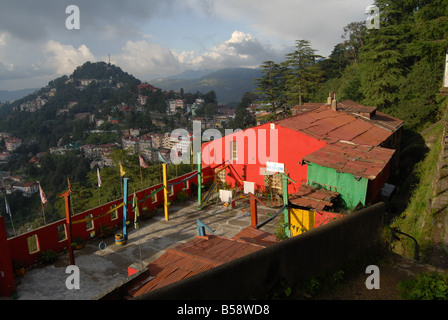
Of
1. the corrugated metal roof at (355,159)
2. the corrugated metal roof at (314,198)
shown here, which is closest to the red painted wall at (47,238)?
the corrugated metal roof at (314,198)

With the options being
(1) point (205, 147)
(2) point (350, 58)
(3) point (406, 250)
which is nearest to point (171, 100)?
(2) point (350, 58)

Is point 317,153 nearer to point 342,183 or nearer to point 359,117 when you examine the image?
point 342,183

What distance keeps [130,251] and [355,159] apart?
32.0ft

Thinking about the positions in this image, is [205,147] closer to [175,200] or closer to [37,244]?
[175,200]

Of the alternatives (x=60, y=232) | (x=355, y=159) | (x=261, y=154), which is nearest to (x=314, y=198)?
(x=355, y=159)

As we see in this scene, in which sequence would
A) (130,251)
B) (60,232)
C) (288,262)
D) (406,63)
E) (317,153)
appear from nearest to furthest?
(288,262) → (130,251) → (60,232) → (317,153) → (406,63)

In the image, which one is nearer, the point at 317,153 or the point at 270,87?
the point at 317,153

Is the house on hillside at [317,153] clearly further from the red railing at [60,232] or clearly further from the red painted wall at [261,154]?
the red railing at [60,232]

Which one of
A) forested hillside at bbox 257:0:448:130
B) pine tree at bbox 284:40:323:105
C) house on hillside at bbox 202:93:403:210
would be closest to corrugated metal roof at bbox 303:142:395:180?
house on hillside at bbox 202:93:403:210

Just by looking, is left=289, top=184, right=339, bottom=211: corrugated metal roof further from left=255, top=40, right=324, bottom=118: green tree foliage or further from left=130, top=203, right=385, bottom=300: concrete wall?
left=255, top=40, right=324, bottom=118: green tree foliage

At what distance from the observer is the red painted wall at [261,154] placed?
53.3ft

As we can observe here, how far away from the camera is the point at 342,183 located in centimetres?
1197

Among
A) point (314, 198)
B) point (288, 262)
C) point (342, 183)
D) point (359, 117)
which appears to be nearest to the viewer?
point (288, 262)
